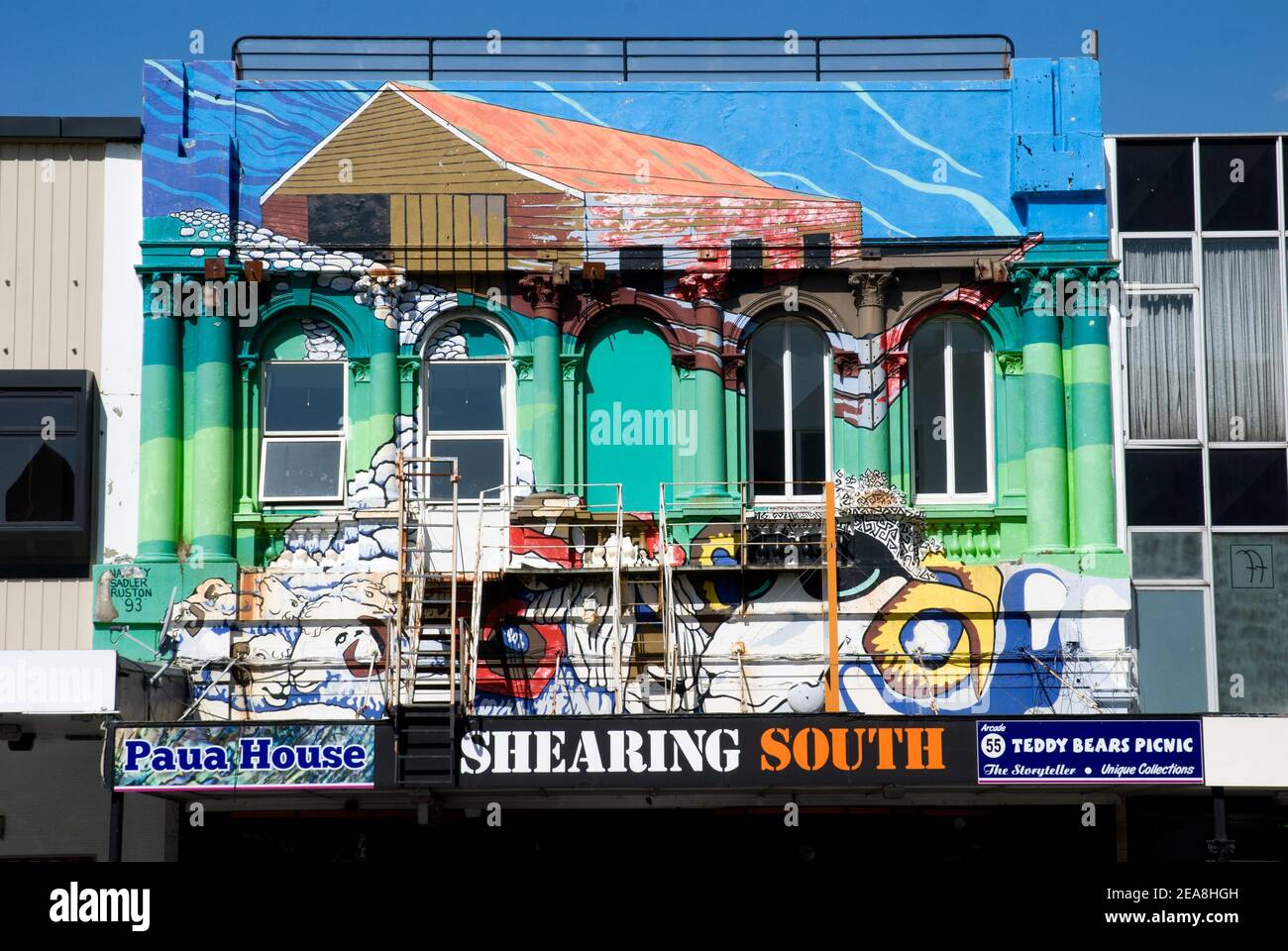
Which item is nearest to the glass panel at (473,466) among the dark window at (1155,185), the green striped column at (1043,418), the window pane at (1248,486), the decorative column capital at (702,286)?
the decorative column capital at (702,286)

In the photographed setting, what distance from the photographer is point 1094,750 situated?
18.3 m

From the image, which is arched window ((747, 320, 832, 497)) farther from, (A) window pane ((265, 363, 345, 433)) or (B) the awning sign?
(A) window pane ((265, 363, 345, 433))

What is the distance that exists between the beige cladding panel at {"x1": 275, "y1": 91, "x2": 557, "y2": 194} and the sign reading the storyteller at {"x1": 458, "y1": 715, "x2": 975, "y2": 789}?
22.2 feet

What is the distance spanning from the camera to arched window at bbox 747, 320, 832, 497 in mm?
21781

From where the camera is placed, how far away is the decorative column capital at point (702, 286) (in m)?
21.7

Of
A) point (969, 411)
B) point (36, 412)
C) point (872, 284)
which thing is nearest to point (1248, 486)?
point (969, 411)

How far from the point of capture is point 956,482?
2183 cm

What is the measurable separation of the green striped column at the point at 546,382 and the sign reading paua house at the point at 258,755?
4.36 metres

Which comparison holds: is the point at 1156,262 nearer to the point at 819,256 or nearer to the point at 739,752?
the point at 819,256

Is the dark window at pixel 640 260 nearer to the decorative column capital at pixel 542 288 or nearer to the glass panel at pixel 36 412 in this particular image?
the decorative column capital at pixel 542 288

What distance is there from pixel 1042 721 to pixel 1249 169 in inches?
299

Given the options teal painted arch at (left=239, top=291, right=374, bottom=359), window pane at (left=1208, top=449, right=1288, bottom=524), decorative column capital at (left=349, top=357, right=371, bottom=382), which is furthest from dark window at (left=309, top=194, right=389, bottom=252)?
Result: window pane at (left=1208, top=449, right=1288, bottom=524)

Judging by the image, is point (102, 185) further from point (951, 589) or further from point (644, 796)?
point (951, 589)

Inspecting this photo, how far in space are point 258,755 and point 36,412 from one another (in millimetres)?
5431
